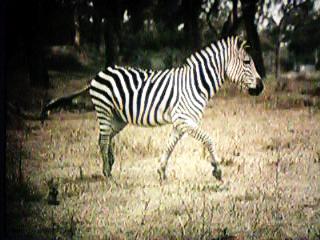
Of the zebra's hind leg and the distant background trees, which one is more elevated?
the distant background trees

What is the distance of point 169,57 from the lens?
2.98 m

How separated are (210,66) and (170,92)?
0.97ft

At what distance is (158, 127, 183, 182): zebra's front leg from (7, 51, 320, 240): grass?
0.03m

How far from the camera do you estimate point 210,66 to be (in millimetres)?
3002

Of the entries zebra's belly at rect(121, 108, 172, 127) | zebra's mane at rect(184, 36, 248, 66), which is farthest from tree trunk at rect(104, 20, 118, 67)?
zebra's mane at rect(184, 36, 248, 66)

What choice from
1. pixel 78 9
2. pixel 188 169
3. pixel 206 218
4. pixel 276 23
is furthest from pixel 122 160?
pixel 276 23

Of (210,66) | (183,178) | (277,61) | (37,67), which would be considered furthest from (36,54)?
(277,61)

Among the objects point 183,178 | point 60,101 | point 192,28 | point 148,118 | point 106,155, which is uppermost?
point 192,28

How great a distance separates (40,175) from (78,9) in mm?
1065

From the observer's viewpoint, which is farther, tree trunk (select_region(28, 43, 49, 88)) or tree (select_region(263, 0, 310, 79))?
tree trunk (select_region(28, 43, 49, 88))

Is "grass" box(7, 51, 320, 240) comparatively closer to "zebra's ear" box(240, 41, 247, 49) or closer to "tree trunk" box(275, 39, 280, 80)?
"tree trunk" box(275, 39, 280, 80)

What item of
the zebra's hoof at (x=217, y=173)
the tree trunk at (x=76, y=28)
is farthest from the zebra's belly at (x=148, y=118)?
the tree trunk at (x=76, y=28)

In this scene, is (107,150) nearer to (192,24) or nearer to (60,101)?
(60,101)

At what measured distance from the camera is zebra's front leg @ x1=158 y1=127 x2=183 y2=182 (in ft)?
9.77
